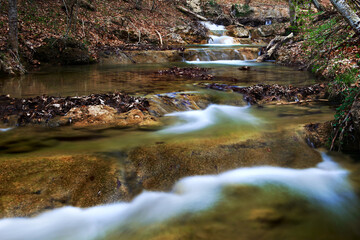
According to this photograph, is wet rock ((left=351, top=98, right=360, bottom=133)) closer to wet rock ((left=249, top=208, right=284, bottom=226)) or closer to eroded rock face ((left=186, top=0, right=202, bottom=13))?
wet rock ((left=249, top=208, right=284, bottom=226))

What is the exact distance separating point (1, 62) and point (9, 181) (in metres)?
8.73

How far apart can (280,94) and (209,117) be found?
8.25 feet

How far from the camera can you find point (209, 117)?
5371 mm

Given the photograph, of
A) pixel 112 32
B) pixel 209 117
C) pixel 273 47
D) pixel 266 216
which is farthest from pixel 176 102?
pixel 112 32

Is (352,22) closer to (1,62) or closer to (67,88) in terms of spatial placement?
(67,88)

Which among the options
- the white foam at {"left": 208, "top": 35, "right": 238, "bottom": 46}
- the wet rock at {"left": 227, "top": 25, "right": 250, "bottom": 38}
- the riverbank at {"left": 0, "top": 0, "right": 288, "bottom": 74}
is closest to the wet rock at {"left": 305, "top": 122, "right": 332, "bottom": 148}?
the riverbank at {"left": 0, "top": 0, "right": 288, "bottom": 74}

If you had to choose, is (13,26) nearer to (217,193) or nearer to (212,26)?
(217,193)

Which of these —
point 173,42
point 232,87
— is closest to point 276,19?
point 173,42

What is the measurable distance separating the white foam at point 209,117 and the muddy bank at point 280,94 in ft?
2.41

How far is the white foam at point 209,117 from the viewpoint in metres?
4.69

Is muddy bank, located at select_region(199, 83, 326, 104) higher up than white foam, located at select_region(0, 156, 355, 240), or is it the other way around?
muddy bank, located at select_region(199, 83, 326, 104)

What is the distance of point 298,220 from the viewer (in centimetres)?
247

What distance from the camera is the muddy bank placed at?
253 inches

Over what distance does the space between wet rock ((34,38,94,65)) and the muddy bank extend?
9.05 meters
